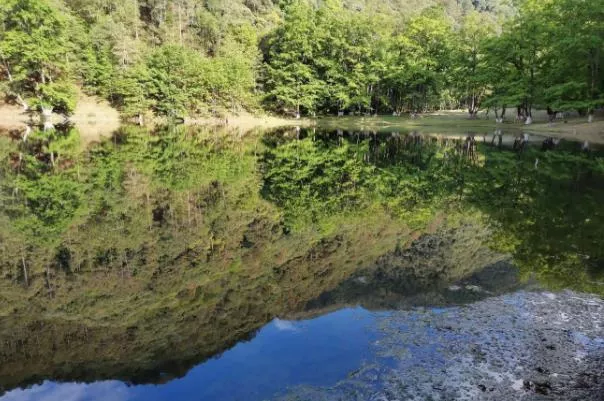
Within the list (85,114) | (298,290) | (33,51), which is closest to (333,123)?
(85,114)

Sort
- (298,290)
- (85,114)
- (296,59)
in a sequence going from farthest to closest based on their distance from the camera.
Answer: (296,59) → (85,114) → (298,290)

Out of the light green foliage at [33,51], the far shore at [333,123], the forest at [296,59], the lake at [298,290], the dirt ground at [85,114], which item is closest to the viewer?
the lake at [298,290]

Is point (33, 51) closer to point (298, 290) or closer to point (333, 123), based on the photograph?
point (333, 123)

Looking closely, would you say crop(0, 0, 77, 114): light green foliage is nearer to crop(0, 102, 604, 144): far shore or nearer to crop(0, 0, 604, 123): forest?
crop(0, 0, 604, 123): forest

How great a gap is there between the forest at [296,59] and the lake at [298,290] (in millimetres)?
38701

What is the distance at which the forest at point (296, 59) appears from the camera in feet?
169

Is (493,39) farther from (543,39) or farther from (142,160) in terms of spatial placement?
(142,160)

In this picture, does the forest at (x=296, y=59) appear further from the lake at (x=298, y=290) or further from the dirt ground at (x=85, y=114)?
the lake at (x=298, y=290)

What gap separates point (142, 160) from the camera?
2539cm

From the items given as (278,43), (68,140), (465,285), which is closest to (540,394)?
(465,285)

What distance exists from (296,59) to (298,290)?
69290 millimetres

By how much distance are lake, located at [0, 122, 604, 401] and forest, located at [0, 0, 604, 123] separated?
38.7m

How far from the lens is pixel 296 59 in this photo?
7325cm

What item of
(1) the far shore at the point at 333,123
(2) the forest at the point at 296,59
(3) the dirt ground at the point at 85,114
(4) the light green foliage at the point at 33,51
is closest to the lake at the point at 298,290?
(1) the far shore at the point at 333,123
